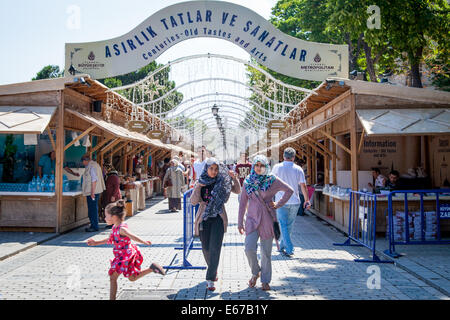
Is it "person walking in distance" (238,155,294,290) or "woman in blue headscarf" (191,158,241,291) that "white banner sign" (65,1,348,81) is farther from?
"woman in blue headscarf" (191,158,241,291)

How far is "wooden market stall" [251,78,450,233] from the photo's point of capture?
27.9 feet

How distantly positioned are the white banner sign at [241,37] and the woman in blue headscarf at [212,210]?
16.1 ft

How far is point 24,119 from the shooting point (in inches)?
343

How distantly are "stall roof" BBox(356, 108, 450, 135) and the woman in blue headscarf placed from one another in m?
4.07

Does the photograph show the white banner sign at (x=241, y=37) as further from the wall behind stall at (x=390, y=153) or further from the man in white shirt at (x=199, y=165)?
the man in white shirt at (x=199, y=165)

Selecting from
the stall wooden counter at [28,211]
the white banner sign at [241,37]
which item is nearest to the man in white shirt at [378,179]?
the white banner sign at [241,37]

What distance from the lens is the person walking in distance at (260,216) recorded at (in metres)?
5.10

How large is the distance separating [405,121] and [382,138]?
246 centimetres

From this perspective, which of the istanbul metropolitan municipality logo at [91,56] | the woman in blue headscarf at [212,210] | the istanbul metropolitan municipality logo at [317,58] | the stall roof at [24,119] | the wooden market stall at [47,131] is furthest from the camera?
the istanbul metropolitan municipality logo at [91,56]

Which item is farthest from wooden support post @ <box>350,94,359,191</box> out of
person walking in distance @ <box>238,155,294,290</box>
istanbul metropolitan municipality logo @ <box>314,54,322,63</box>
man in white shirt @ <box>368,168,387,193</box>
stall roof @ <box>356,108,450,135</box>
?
person walking in distance @ <box>238,155,294,290</box>

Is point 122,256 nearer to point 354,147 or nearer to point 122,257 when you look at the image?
point 122,257

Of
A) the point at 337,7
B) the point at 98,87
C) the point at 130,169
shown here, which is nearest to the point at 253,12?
the point at 337,7

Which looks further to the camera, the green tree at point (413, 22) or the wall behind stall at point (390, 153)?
the green tree at point (413, 22)

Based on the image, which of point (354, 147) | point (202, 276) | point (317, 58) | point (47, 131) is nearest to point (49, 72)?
point (47, 131)
